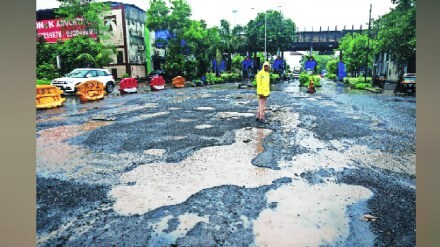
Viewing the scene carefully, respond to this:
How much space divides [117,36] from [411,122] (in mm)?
33420

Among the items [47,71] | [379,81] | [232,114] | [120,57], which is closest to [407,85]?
[379,81]

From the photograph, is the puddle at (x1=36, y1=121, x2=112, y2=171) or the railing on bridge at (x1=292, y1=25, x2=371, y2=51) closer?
the puddle at (x1=36, y1=121, x2=112, y2=171)

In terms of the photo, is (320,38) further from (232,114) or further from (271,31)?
(232,114)

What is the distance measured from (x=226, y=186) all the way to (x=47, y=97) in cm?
1048

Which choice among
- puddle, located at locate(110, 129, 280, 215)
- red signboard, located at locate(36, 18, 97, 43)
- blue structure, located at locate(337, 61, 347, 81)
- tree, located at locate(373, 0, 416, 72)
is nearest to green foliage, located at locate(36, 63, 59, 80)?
red signboard, located at locate(36, 18, 97, 43)

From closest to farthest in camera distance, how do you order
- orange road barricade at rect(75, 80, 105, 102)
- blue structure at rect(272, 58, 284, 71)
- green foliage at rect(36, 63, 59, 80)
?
orange road barricade at rect(75, 80, 105, 102)
green foliage at rect(36, 63, 59, 80)
blue structure at rect(272, 58, 284, 71)

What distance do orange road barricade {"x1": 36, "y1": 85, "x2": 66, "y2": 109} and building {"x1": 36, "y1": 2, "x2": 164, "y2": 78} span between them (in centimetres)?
2260

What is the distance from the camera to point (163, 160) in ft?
16.1

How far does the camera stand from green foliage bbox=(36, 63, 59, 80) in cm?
2240

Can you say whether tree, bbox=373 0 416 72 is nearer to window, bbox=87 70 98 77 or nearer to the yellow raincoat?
the yellow raincoat

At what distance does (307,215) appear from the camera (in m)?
3.07

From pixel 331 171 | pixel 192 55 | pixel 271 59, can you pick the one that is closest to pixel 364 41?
pixel 271 59
